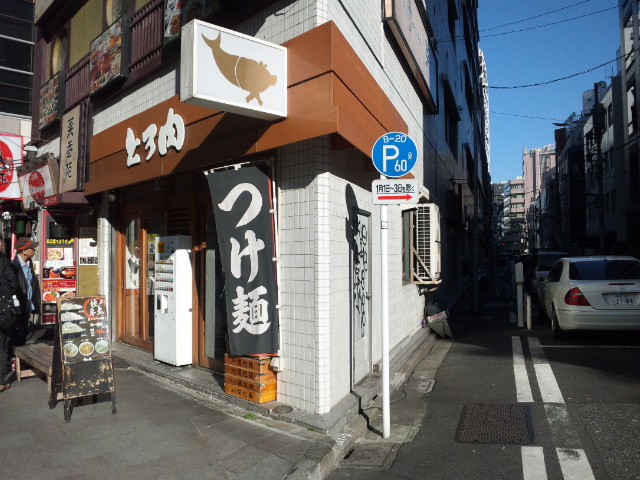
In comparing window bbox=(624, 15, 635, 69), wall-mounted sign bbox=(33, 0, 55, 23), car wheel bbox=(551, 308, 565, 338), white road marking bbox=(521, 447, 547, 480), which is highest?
window bbox=(624, 15, 635, 69)

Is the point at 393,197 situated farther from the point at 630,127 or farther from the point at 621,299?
the point at 630,127

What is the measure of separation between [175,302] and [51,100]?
7.43m

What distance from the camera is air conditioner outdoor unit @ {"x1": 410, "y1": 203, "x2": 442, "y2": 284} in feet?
32.8

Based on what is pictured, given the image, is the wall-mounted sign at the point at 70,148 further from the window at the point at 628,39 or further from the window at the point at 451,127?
the window at the point at 628,39

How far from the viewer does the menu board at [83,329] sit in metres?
5.51

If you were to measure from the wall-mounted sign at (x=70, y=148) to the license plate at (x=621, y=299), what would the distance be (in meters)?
10.4

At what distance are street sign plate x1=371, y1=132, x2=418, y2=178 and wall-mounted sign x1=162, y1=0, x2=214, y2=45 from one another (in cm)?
325

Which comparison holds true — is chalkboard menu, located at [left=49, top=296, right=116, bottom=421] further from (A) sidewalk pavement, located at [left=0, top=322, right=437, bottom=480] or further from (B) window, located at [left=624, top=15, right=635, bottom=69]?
(B) window, located at [left=624, top=15, right=635, bottom=69]

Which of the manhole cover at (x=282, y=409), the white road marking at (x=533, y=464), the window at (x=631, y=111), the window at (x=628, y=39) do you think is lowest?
the white road marking at (x=533, y=464)

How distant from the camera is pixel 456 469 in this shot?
13.9ft

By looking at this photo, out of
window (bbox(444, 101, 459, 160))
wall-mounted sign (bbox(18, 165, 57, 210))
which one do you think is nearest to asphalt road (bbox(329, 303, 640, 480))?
Answer: wall-mounted sign (bbox(18, 165, 57, 210))

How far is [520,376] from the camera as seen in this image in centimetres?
712

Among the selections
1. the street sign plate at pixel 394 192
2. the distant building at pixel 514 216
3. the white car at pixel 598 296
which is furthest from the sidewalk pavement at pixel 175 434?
the distant building at pixel 514 216

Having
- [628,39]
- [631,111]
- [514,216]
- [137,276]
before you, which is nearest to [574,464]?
[137,276]
